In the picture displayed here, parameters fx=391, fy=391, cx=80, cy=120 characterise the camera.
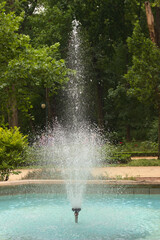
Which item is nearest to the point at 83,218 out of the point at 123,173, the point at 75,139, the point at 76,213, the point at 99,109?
the point at 76,213

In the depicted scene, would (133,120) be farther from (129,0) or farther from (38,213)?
(38,213)

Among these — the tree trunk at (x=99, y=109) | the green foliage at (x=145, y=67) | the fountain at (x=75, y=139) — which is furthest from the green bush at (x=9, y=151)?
the tree trunk at (x=99, y=109)

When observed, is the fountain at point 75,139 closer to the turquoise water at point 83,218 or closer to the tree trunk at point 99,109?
the turquoise water at point 83,218

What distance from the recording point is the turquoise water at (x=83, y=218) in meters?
5.84

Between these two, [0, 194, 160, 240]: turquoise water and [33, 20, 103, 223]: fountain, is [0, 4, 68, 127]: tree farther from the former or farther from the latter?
[0, 194, 160, 240]: turquoise water

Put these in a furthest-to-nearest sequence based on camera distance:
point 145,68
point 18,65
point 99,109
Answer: point 99,109, point 145,68, point 18,65

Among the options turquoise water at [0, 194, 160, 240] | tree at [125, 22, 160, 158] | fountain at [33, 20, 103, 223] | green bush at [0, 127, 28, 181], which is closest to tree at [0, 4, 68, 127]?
fountain at [33, 20, 103, 223]

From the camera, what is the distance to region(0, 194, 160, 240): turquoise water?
5836 millimetres

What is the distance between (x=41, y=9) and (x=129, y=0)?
9577 mm

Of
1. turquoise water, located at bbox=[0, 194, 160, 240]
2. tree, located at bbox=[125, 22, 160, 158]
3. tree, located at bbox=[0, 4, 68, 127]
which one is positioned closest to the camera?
turquoise water, located at bbox=[0, 194, 160, 240]

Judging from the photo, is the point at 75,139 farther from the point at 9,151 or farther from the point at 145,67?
the point at 9,151

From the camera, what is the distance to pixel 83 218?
6.87 meters

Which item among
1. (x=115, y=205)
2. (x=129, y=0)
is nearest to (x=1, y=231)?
(x=115, y=205)

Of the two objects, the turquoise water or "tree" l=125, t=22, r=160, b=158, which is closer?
the turquoise water
